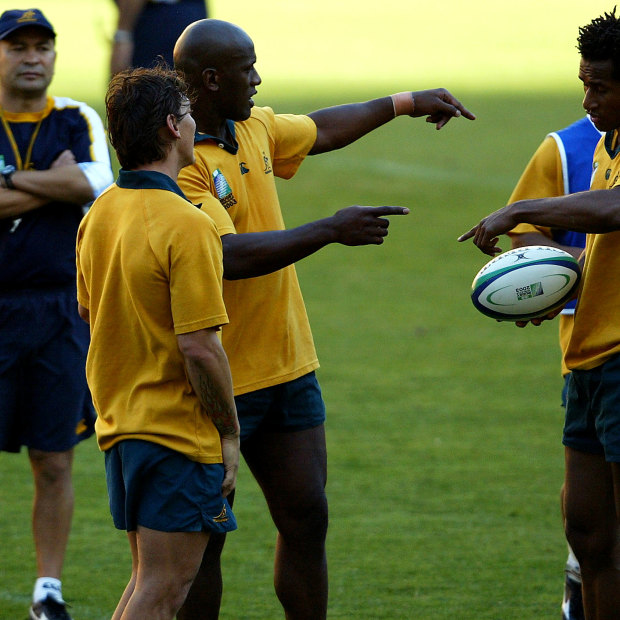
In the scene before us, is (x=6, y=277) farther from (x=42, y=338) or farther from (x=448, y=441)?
(x=448, y=441)

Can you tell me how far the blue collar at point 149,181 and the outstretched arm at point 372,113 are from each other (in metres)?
1.34

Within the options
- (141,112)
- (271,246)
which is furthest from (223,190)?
(141,112)

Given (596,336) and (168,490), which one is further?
(596,336)

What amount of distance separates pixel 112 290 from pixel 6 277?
1.85 m

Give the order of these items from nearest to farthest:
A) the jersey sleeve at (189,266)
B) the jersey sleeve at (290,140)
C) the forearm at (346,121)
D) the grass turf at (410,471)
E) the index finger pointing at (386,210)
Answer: the jersey sleeve at (189,266) < the index finger pointing at (386,210) < the jersey sleeve at (290,140) < the forearm at (346,121) < the grass turf at (410,471)

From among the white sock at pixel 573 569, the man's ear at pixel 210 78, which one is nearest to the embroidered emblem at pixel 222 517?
the man's ear at pixel 210 78

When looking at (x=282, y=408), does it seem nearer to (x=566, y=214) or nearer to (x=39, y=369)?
(x=566, y=214)

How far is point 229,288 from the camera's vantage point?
4379 mm

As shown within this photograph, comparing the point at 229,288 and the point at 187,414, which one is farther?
the point at 229,288

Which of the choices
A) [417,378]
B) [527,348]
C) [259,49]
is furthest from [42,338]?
[259,49]

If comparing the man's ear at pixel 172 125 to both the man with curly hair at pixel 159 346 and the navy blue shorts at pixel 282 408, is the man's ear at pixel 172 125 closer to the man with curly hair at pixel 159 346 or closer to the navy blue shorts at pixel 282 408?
the man with curly hair at pixel 159 346

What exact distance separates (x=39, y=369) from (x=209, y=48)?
1904mm

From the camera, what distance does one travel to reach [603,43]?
411cm

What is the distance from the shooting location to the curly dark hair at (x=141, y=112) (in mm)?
3621
